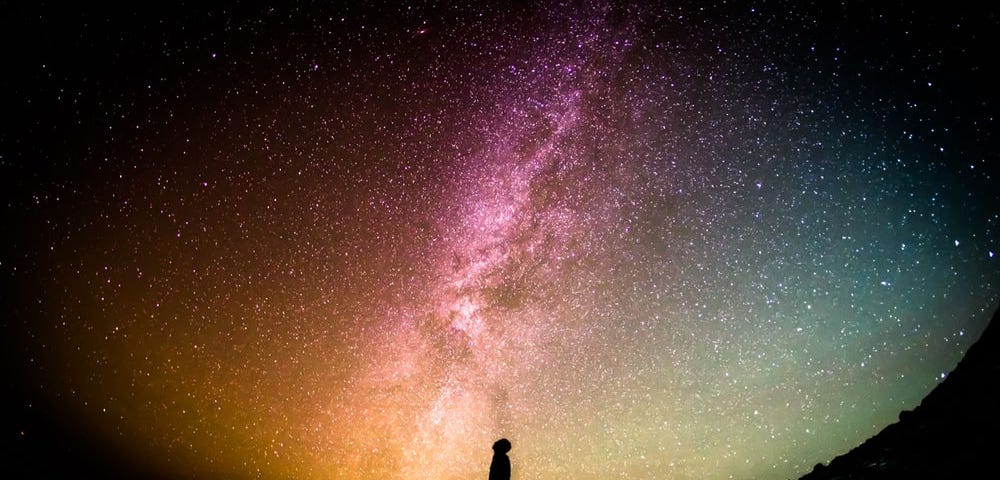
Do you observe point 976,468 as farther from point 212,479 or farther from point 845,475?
point 212,479

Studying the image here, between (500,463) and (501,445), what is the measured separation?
0.17 meters

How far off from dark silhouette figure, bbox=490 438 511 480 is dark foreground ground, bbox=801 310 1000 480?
11.7 ft

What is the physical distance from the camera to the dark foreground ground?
3.13 m

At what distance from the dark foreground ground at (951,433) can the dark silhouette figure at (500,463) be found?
3559 mm

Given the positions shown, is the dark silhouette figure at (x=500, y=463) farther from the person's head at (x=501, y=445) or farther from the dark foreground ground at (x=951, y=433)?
the dark foreground ground at (x=951, y=433)

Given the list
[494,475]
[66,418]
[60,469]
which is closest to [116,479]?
[60,469]

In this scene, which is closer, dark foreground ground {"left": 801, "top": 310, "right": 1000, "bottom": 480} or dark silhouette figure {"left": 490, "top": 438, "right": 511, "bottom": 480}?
dark foreground ground {"left": 801, "top": 310, "right": 1000, "bottom": 480}

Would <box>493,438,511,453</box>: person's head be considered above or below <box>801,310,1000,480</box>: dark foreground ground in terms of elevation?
above

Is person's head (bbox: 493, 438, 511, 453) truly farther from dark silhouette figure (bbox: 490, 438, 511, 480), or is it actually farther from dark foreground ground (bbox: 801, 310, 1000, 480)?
dark foreground ground (bbox: 801, 310, 1000, 480)

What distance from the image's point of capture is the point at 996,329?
4.48 metres

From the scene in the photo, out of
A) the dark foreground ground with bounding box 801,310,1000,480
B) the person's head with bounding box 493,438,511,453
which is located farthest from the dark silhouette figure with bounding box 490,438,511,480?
the dark foreground ground with bounding box 801,310,1000,480

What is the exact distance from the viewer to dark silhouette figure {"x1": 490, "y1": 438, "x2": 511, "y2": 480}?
4.30 meters

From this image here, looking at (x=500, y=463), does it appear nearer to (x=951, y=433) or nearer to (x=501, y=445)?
(x=501, y=445)

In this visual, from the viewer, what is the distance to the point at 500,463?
4.31 meters
